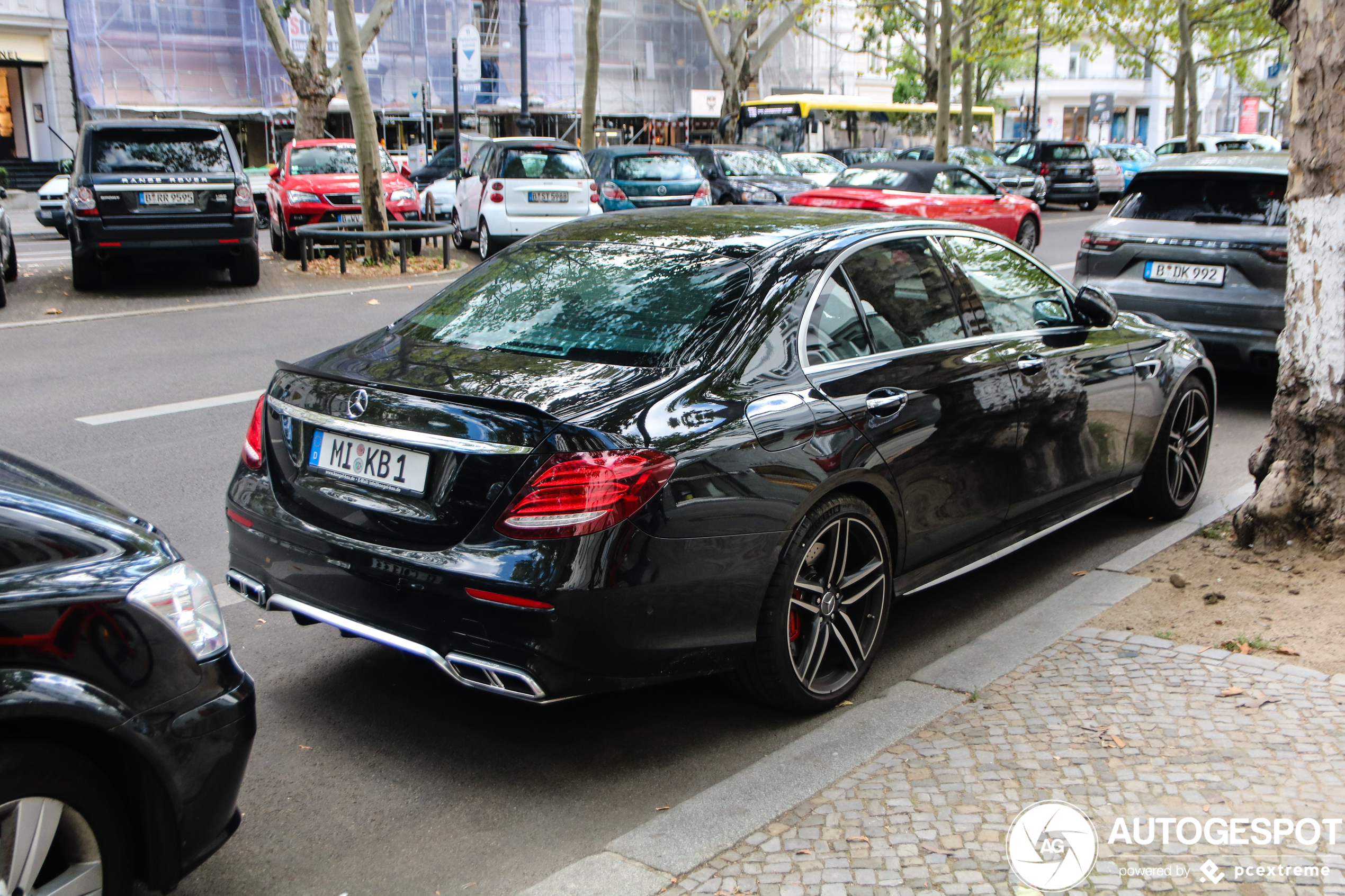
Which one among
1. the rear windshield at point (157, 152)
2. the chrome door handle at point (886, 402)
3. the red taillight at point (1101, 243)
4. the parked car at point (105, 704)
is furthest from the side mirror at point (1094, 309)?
the rear windshield at point (157, 152)

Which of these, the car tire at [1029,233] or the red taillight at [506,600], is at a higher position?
the car tire at [1029,233]

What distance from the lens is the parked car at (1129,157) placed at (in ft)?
128

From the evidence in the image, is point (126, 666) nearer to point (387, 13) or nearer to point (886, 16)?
point (387, 13)

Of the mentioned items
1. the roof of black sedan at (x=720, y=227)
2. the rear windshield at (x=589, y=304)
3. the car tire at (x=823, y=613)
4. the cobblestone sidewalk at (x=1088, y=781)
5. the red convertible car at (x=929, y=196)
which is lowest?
the cobblestone sidewalk at (x=1088, y=781)

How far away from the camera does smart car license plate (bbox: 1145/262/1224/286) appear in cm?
868

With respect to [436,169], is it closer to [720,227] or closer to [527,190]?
[527,190]

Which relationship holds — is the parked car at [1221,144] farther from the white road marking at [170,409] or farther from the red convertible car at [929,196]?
the white road marking at [170,409]

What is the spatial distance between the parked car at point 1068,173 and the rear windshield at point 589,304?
31467 millimetres

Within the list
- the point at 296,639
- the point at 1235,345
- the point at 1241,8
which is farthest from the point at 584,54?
the point at 296,639

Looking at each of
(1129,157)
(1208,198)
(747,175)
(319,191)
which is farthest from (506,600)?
(1129,157)

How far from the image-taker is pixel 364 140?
16781mm

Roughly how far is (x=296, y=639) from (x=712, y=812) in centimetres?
200

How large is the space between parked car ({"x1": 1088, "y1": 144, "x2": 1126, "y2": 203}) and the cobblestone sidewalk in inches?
1353

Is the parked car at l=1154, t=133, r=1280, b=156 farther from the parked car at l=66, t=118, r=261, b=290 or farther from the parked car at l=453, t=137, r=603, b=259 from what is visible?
the parked car at l=66, t=118, r=261, b=290
